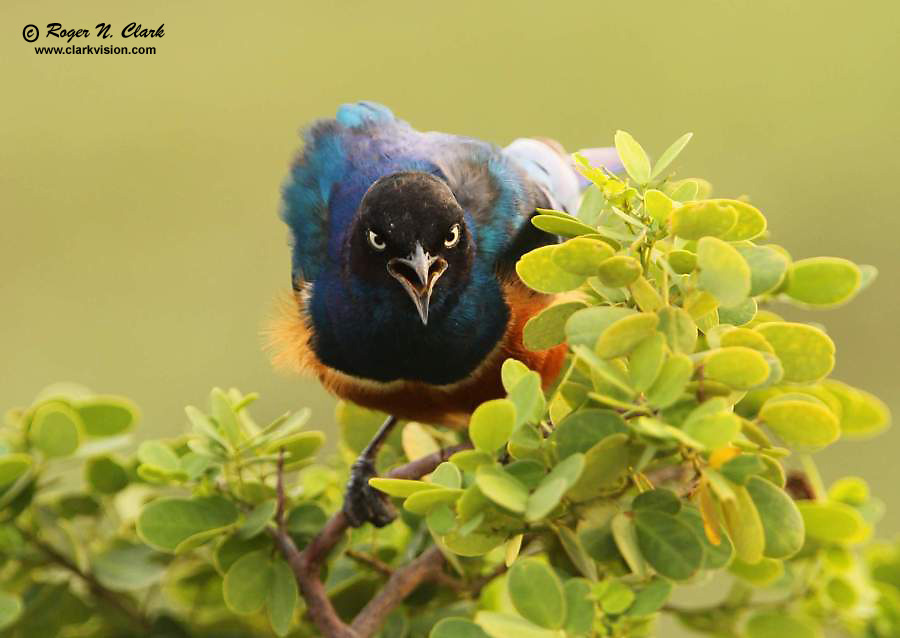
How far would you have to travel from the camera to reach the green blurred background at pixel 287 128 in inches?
202

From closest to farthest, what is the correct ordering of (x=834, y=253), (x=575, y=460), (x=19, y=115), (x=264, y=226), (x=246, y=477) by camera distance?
(x=575, y=460)
(x=246, y=477)
(x=834, y=253)
(x=264, y=226)
(x=19, y=115)

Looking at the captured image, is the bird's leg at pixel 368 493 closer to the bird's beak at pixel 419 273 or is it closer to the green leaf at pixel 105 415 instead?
the bird's beak at pixel 419 273

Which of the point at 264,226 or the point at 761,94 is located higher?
the point at 761,94

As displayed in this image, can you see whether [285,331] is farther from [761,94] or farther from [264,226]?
[761,94]

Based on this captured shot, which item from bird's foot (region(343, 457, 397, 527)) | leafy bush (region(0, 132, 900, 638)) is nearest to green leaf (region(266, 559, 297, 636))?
leafy bush (region(0, 132, 900, 638))

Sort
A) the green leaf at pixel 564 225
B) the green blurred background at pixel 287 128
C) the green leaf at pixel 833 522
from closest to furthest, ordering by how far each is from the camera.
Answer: the green leaf at pixel 564 225 → the green leaf at pixel 833 522 → the green blurred background at pixel 287 128

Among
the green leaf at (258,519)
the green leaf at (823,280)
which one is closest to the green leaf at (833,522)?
the green leaf at (823,280)

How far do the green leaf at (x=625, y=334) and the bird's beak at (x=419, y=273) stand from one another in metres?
0.87

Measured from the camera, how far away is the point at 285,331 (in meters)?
2.44

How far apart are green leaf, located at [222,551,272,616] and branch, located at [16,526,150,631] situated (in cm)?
25

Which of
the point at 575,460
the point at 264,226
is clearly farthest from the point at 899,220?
the point at 575,460

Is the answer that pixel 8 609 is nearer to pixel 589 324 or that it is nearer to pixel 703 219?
pixel 589 324

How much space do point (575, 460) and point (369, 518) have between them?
0.84 meters

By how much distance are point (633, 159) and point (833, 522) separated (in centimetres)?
52
